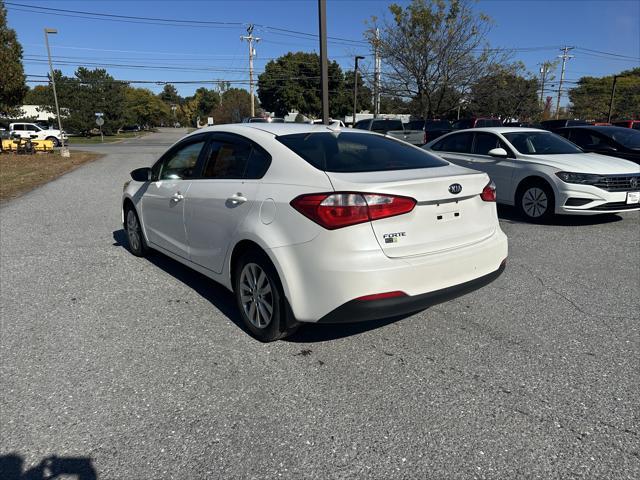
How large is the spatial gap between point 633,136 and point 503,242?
326 inches

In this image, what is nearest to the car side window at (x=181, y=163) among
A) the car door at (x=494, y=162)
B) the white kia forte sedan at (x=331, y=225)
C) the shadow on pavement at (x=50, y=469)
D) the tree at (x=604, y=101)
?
the white kia forte sedan at (x=331, y=225)

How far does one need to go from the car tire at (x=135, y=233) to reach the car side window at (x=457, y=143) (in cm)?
601

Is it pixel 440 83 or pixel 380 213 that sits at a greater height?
pixel 440 83

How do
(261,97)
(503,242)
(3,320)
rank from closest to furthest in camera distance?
(503,242)
(3,320)
(261,97)

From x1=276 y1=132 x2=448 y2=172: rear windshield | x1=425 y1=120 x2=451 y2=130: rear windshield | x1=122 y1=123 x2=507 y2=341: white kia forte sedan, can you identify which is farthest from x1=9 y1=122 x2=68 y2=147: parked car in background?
x1=276 y1=132 x2=448 y2=172: rear windshield

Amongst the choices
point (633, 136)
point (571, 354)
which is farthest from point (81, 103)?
point (571, 354)

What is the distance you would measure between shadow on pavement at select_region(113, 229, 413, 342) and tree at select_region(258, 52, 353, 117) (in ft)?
204

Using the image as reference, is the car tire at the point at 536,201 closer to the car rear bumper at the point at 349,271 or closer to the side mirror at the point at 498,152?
the side mirror at the point at 498,152

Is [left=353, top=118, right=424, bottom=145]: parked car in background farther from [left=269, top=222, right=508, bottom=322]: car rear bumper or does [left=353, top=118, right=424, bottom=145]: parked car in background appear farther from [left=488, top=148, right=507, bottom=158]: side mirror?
[left=269, top=222, right=508, bottom=322]: car rear bumper

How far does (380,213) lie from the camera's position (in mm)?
3020

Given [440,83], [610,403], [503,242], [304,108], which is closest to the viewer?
[610,403]

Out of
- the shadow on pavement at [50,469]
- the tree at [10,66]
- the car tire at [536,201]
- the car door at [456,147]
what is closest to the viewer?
the shadow on pavement at [50,469]

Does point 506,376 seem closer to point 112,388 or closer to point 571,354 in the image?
point 571,354

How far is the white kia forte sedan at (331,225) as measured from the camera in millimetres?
3006
